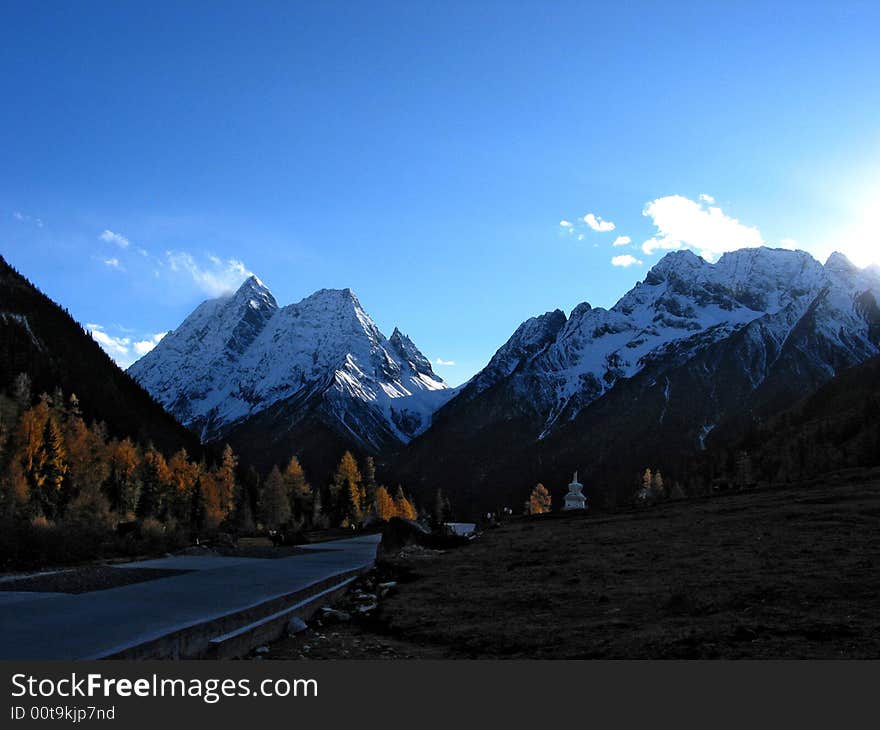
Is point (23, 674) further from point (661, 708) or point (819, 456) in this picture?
point (819, 456)

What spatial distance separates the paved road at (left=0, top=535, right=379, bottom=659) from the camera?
446 inches

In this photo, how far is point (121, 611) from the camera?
15.7 meters

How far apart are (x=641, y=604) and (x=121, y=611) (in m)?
11.0

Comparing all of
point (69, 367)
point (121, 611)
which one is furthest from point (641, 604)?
point (69, 367)

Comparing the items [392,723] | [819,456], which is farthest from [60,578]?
[819,456]

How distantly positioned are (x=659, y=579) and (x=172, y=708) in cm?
1334

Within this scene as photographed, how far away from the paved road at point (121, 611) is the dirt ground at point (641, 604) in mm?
2214

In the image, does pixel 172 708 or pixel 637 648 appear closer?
pixel 172 708

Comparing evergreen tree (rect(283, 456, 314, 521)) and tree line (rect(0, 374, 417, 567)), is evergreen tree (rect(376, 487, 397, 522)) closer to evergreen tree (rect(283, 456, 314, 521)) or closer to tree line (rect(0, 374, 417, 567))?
tree line (rect(0, 374, 417, 567))

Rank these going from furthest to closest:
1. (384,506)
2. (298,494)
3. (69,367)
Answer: (69,367), (384,506), (298,494)

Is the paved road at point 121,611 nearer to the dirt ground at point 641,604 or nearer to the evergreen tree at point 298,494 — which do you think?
the dirt ground at point 641,604

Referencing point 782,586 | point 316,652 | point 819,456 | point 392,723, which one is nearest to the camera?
point 392,723

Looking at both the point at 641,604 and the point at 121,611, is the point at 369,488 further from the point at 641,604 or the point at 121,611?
the point at 641,604

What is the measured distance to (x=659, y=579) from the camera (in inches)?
727
